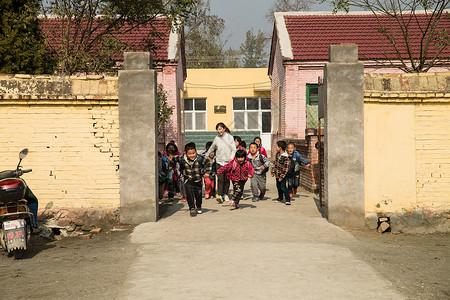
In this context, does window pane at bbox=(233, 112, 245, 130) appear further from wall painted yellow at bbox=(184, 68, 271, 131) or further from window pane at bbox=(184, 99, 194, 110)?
window pane at bbox=(184, 99, 194, 110)

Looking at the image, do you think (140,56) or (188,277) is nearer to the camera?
(188,277)

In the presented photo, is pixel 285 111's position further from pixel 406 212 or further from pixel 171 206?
pixel 406 212

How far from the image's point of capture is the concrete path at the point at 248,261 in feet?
18.1

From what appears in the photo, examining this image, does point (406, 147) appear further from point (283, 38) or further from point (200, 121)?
point (200, 121)

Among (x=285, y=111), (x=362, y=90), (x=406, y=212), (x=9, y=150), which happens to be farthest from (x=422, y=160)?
(x=285, y=111)

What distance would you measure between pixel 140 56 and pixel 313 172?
6147mm

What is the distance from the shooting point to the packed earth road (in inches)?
221

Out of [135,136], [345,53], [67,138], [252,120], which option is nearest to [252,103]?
[252,120]

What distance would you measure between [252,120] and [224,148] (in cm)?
1920

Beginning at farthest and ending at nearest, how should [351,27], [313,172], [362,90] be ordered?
[351,27], [313,172], [362,90]

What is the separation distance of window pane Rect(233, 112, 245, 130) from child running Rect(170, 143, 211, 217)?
20.9 meters

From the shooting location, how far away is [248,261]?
665cm

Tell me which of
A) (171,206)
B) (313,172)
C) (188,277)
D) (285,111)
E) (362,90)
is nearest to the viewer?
(188,277)

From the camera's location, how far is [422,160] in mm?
9250
